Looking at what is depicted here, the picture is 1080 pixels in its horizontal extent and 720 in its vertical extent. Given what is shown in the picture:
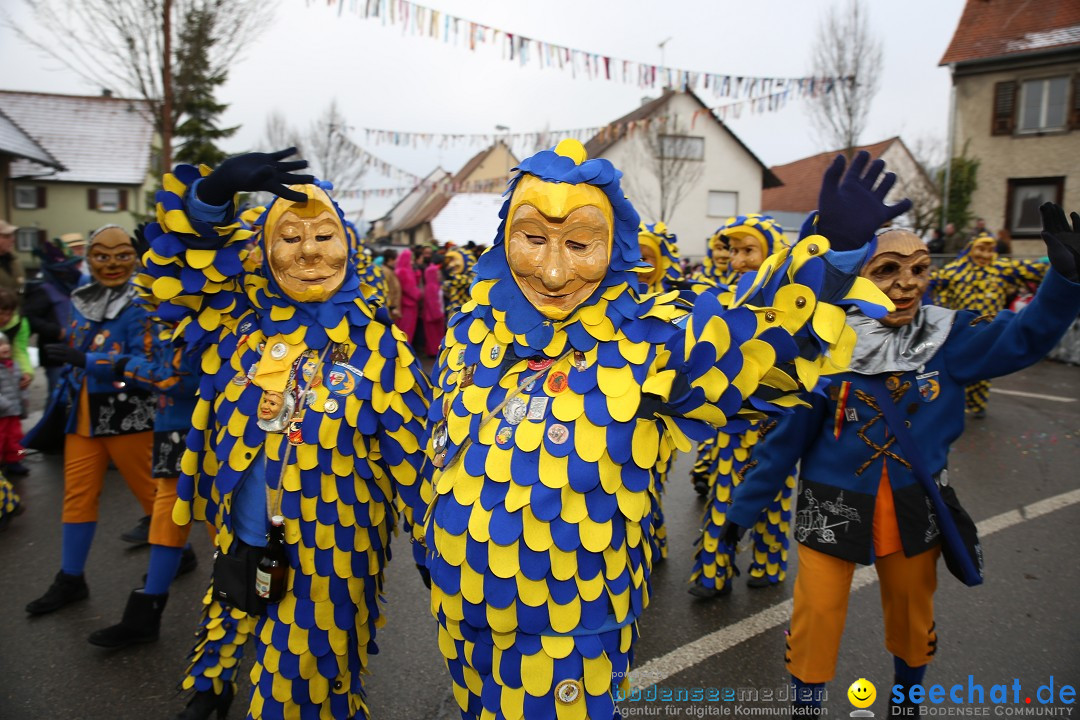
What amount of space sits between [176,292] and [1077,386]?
462 inches

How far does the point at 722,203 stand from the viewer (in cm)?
2658

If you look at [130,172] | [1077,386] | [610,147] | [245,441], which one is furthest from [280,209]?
[130,172]

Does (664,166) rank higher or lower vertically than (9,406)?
higher

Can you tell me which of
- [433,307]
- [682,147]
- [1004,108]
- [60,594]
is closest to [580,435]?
[60,594]

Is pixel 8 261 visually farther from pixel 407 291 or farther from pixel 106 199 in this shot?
pixel 106 199

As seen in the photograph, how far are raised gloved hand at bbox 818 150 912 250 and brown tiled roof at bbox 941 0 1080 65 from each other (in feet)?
63.7

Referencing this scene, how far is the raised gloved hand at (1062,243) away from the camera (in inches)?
87.3

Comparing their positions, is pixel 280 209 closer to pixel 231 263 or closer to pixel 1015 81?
pixel 231 263

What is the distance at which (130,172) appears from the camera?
27.7 m

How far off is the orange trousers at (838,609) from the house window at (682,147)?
21.2 metres

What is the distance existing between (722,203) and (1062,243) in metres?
25.6

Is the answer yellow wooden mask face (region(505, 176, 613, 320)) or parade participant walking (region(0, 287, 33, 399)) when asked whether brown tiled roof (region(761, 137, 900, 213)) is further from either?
yellow wooden mask face (region(505, 176, 613, 320))

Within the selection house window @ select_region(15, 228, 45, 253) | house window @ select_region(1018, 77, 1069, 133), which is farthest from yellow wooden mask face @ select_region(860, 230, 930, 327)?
house window @ select_region(15, 228, 45, 253)

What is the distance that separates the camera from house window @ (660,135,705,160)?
22.8 meters
